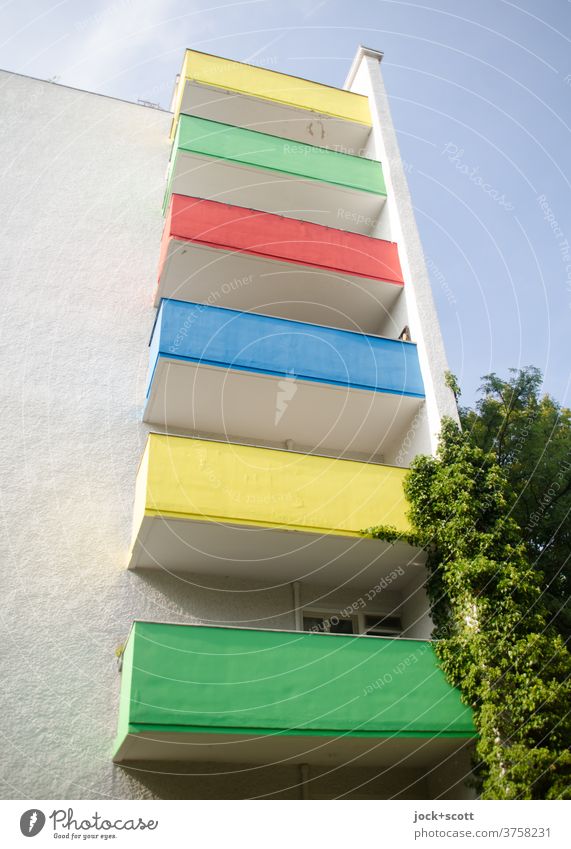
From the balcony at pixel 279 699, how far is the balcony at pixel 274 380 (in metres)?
4.64

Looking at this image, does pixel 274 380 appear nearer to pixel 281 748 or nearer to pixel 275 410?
pixel 275 410

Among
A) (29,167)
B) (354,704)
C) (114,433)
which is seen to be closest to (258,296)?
(114,433)

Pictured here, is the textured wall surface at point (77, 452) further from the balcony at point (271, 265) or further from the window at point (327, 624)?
the balcony at point (271, 265)

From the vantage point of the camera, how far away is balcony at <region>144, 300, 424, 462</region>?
12219 mm

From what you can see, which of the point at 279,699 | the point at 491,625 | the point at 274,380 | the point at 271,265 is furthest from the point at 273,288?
the point at 279,699

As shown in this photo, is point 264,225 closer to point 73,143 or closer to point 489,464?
point 73,143

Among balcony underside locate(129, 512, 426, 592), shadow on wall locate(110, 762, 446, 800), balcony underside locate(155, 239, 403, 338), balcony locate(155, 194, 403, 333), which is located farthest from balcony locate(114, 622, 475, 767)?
balcony locate(155, 194, 403, 333)

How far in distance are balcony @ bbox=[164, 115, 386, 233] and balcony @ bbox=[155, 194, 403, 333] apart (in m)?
1.74

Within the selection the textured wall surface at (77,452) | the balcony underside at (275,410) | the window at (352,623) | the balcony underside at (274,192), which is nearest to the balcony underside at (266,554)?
the textured wall surface at (77,452)

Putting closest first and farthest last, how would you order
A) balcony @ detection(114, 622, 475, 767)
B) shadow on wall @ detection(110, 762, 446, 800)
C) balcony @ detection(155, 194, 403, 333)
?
balcony @ detection(114, 622, 475, 767)
shadow on wall @ detection(110, 762, 446, 800)
balcony @ detection(155, 194, 403, 333)

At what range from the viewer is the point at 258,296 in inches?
583

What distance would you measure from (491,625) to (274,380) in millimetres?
5340

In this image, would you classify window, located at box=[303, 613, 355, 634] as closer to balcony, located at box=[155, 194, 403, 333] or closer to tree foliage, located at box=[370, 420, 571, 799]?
tree foliage, located at box=[370, 420, 571, 799]

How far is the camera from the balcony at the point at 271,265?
1391cm
